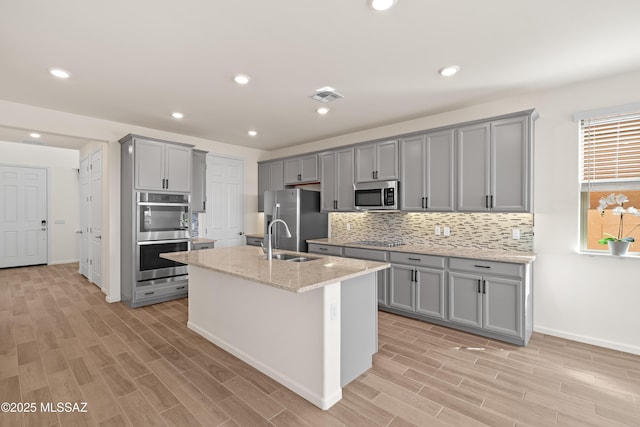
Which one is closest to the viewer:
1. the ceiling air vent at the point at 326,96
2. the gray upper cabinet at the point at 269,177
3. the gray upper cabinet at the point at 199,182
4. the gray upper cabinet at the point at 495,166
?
the gray upper cabinet at the point at 495,166

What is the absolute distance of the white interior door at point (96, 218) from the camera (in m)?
5.05

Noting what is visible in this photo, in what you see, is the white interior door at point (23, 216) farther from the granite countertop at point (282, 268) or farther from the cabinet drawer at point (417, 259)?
the cabinet drawer at point (417, 259)

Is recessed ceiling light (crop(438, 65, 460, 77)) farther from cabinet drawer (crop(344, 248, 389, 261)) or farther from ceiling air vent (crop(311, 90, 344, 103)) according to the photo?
cabinet drawer (crop(344, 248, 389, 261))

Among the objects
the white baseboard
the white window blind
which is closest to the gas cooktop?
the white baseboard

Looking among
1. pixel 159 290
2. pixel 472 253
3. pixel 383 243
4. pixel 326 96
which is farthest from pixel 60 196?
pixel 472 253

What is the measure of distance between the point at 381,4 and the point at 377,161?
8.28 feet

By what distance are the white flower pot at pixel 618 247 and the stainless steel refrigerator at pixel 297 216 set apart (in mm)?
3597

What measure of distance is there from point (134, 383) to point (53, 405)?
1.56ft

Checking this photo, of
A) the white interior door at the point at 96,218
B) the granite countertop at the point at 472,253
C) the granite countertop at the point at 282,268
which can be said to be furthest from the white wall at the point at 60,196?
the granite countertop at the point at 472,253

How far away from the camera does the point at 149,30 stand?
219 centimetres

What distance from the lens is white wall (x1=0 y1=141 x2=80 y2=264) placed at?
708cm

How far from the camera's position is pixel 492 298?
313 cm

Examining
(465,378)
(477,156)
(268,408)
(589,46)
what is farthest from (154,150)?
(589,46)

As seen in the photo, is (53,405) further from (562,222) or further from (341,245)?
(562,222)
